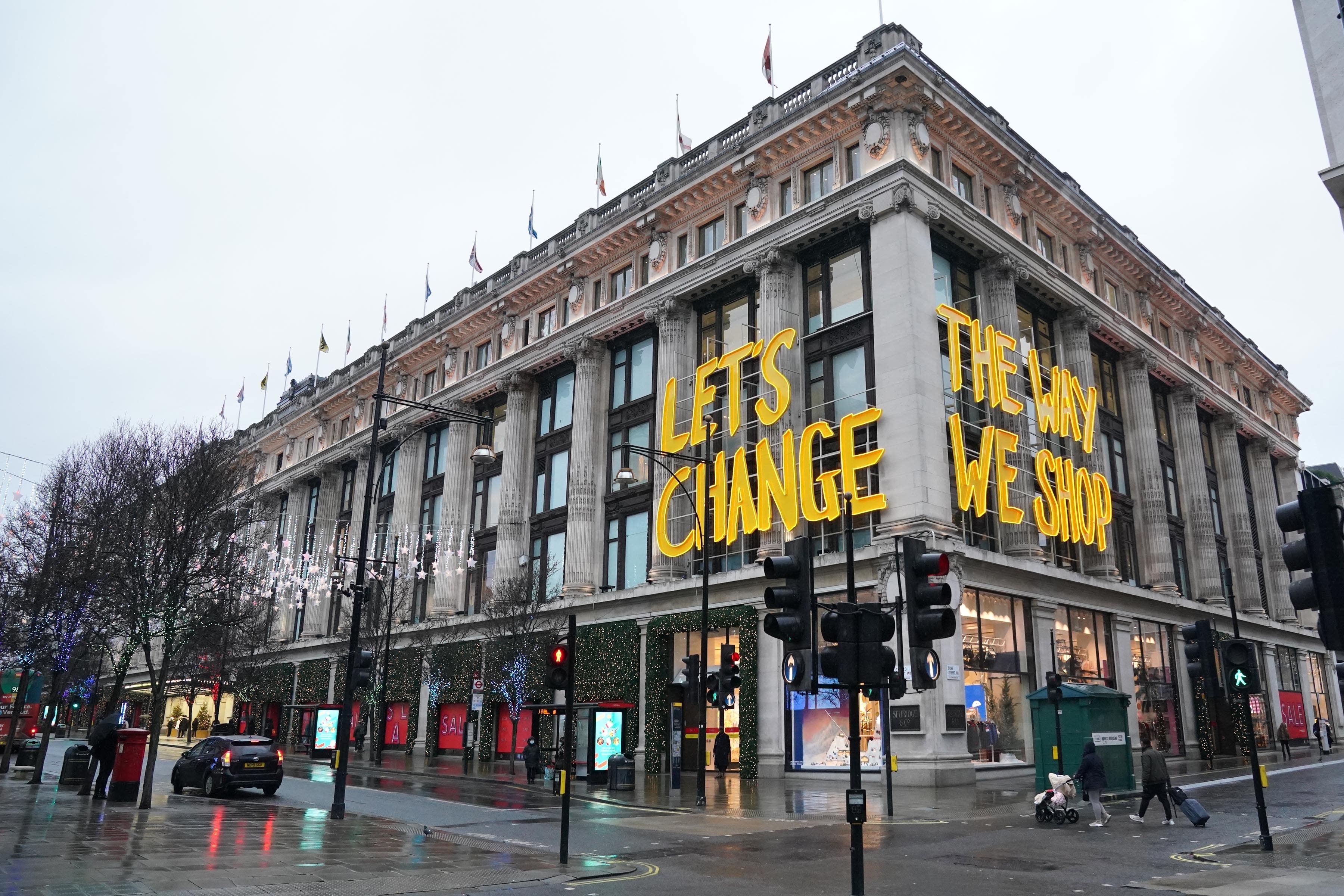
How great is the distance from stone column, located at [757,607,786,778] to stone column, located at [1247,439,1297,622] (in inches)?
1533

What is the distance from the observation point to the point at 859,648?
1024 cm

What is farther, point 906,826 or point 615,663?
point 615,663

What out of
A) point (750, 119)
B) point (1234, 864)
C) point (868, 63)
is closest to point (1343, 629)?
point (1234, 864)

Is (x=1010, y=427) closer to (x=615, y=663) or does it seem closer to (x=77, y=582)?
(x=615, y=663)

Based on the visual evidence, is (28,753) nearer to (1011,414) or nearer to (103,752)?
(103,752)

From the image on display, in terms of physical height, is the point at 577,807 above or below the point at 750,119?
below

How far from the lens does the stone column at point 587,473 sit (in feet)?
146

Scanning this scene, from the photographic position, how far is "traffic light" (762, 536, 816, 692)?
10.4 metres

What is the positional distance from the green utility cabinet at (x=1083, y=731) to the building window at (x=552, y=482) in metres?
28.1

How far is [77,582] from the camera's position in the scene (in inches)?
1159

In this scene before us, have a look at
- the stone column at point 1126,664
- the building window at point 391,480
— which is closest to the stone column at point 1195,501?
the stone column at point 1126,664

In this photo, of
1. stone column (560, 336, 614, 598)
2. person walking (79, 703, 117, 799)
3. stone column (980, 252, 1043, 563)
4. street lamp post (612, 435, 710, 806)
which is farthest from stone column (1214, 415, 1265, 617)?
person walking (79, 703, 117, 799)

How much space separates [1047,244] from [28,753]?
49.2 metres

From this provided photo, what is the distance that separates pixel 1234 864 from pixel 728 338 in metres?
30.4
